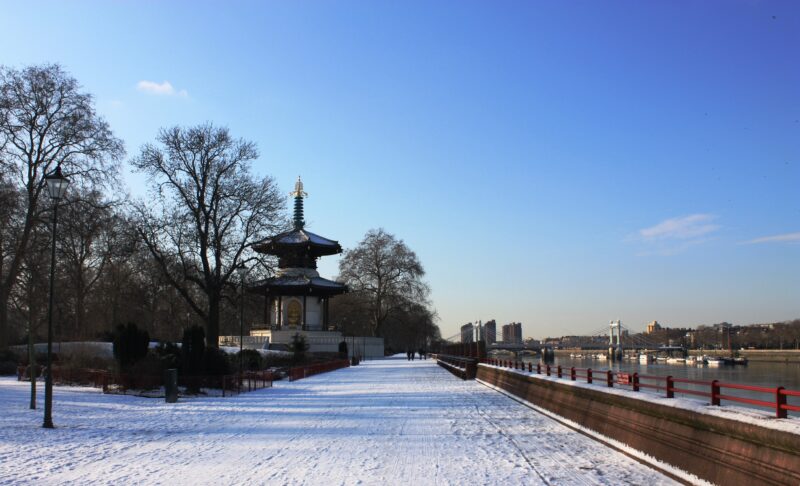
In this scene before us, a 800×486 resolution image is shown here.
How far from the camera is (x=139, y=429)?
16391mm

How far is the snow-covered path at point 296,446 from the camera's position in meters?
10.6

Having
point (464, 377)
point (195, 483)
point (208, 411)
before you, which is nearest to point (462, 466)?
point (195, 483)

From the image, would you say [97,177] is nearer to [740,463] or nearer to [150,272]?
[150,272]

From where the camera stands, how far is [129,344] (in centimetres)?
2708

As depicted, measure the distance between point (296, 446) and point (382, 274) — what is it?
8630 cm

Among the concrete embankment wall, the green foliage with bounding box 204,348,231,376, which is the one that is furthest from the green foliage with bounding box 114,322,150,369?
the concrete embankment wall

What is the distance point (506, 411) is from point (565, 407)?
287cm

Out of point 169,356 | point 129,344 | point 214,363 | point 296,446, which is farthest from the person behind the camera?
point 214,363

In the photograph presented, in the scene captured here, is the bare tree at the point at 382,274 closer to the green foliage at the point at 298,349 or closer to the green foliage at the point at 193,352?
the green foliage at the point at 298,349

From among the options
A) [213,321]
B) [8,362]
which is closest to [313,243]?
[213,321]

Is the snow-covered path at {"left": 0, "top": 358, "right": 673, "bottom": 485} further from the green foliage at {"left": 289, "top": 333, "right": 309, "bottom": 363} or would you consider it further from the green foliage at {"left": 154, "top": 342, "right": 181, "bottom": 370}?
the green foliage at {"left": 289, "top": 333, "right": 309, "bottom": 363}

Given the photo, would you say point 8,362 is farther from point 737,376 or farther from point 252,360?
point 737,376

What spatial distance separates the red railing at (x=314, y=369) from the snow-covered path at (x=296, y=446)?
16.6 m

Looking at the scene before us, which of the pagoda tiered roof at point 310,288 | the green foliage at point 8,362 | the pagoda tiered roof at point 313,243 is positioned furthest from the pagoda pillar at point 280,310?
the green foliage at point 8,362
